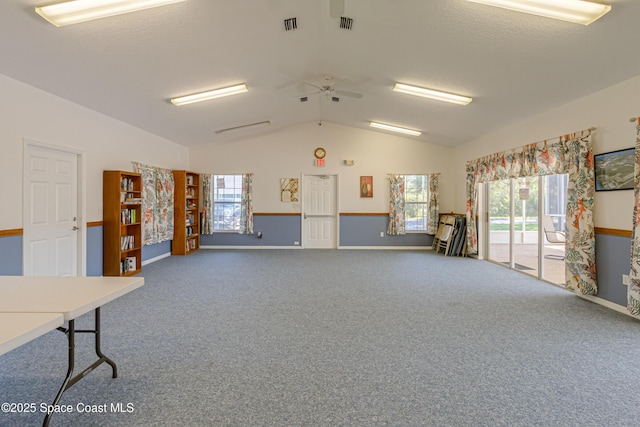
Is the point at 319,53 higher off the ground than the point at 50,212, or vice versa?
the point at 319,53

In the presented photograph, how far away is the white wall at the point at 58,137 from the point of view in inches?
131

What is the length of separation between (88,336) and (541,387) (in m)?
3.53

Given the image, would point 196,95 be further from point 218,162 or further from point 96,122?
point 218,162

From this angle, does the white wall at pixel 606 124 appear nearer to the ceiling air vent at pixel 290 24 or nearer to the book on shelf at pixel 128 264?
the ceiling air vent at pixel 290 24

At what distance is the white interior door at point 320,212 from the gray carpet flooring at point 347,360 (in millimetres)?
3525

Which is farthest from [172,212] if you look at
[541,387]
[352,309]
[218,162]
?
[541,387]

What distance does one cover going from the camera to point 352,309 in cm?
348

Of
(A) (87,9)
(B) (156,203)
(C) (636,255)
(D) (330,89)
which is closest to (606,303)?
(C) (636,255)

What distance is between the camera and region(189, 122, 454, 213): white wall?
7.65 meters

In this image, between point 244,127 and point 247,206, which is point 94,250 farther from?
point 244,127

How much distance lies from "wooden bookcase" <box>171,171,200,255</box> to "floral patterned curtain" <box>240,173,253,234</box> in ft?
3.59

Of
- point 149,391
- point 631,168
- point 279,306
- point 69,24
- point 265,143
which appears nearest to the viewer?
point 149,391

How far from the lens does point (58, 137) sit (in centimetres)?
398

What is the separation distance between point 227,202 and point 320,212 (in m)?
2.33
